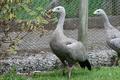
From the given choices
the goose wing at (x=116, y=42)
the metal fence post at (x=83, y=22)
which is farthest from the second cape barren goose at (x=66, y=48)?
the goose wing at (x=116, y=42)

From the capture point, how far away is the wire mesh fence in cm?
800

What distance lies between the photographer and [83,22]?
7676mm

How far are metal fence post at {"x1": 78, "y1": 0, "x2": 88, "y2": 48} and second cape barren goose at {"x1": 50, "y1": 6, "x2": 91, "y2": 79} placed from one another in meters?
0.60

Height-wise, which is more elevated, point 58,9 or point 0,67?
point 58,9

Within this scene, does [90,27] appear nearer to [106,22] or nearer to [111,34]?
[106,22]

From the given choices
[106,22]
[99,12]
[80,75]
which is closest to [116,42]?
[106,22]

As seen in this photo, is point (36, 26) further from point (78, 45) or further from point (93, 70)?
point (93, 70)

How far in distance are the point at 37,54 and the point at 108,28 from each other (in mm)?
1412

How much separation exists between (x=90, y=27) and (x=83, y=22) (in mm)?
550

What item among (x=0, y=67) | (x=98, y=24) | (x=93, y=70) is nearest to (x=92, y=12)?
(x=98, y=24)

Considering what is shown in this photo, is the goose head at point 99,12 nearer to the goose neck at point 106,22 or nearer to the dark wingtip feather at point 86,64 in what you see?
the goose neck at point 106,22

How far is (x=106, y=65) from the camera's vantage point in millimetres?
8094

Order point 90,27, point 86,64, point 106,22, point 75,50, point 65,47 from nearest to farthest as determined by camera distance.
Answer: point 65,47 < point 75,50 < point 86,64 < point 106,22 < point 90,27

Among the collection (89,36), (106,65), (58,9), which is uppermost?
(58,9)
